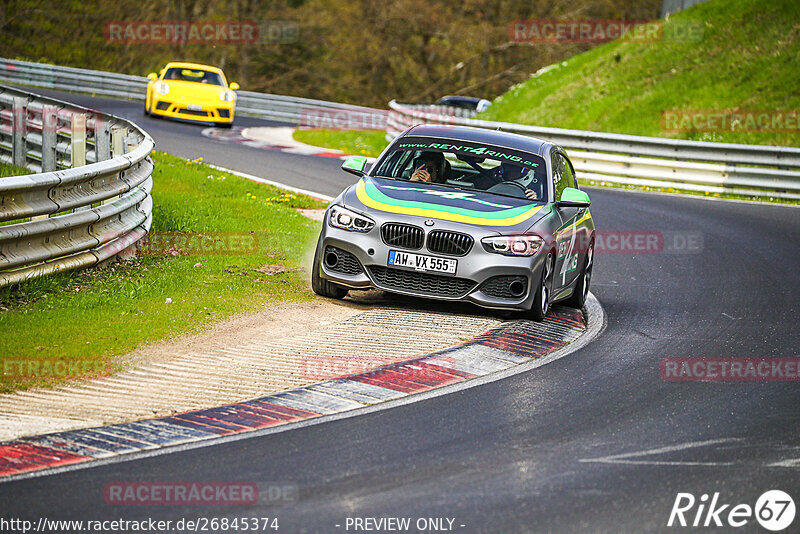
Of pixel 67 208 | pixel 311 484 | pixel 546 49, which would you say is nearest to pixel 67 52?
pixel 546 49

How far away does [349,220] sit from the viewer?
955 centimetres

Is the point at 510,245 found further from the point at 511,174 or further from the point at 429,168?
the point at 429,168

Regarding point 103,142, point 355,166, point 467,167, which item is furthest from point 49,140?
point 467,167

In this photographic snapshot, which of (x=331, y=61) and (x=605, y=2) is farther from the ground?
(x=605, y=2)

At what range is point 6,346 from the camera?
729 cm

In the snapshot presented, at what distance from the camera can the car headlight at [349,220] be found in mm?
9461

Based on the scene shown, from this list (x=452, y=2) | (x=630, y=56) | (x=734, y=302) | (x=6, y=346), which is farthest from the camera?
(x=452, y=2)

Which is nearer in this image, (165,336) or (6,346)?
(6,346)

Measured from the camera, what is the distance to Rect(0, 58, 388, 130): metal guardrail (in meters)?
37.1

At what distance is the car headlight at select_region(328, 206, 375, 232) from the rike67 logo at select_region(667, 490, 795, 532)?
15.1ft

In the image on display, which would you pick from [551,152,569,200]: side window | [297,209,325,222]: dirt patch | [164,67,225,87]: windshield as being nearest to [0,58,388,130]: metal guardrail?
[164,67,225,87]: windshield

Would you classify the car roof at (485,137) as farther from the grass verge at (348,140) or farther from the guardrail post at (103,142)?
the grass verge at (348,140)

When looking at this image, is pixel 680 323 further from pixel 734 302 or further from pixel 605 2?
pixel 605 2

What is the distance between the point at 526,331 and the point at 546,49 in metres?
53.1
